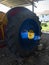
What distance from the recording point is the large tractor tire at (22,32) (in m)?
3.21

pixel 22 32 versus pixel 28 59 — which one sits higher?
pixel 22 32

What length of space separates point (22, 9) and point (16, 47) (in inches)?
32.8

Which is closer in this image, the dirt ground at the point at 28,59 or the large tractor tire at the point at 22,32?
the large tractor tire at the point at 22,32

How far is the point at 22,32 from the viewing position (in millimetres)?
3406

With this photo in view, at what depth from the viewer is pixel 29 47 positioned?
3.59m

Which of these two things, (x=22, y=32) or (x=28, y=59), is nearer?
(x=22, y=32)

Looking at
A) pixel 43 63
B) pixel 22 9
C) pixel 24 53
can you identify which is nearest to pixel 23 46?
pixel 24 53

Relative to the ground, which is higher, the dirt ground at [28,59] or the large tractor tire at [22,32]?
the large tractor tire at [22,32]

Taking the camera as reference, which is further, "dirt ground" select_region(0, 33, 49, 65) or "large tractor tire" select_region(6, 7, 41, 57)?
"dirt ground" select_region(0, 33, 49, 65)

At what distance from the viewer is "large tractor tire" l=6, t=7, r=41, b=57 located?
3.21 metres

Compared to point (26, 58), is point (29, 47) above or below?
above

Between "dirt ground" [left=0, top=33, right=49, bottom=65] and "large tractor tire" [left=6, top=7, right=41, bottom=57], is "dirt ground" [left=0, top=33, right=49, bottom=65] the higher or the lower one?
the lower one

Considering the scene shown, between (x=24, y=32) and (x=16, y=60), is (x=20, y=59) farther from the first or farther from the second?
(x=24, y=32)

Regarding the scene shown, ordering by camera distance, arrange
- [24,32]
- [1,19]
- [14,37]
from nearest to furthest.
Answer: [14,37] < [24,32] < [1,19]
